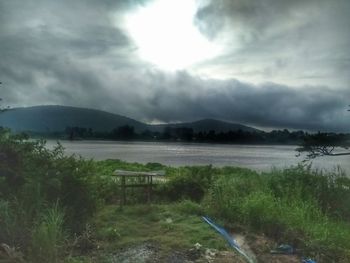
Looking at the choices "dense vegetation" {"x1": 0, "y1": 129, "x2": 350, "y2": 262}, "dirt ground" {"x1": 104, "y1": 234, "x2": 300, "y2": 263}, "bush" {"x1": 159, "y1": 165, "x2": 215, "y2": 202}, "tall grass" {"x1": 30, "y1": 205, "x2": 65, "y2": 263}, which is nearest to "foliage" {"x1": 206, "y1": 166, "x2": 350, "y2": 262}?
"dense vegetation" {"x1": 0, "y1": 129, "x2": 350, "y2": 262}

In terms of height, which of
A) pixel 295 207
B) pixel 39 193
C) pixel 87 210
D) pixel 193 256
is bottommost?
pixel 193 256

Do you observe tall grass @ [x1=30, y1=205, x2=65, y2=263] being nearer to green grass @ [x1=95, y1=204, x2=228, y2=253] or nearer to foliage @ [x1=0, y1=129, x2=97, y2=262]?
foliage @ [x1=0, y1=129, x2=97, y2=262]

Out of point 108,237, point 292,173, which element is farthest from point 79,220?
point 292,173

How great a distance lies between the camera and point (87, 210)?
25.0ft

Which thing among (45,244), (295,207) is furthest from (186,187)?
(45,244)

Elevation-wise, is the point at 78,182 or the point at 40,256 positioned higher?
the point at 78,182

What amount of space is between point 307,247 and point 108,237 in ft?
11.3

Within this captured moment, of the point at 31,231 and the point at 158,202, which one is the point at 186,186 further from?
the point at 31,231

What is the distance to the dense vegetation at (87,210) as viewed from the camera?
19.1ft

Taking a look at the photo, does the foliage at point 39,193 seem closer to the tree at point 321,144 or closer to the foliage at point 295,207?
the foliage at point 295,207

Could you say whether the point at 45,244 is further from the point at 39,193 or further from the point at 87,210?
the point at 87,210

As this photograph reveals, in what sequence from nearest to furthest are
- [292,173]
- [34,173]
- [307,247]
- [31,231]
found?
[31,231] → [34,173] → [307,247] → [292,173]

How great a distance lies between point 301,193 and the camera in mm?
10727

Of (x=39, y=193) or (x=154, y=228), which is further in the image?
(x=154, y=228)
